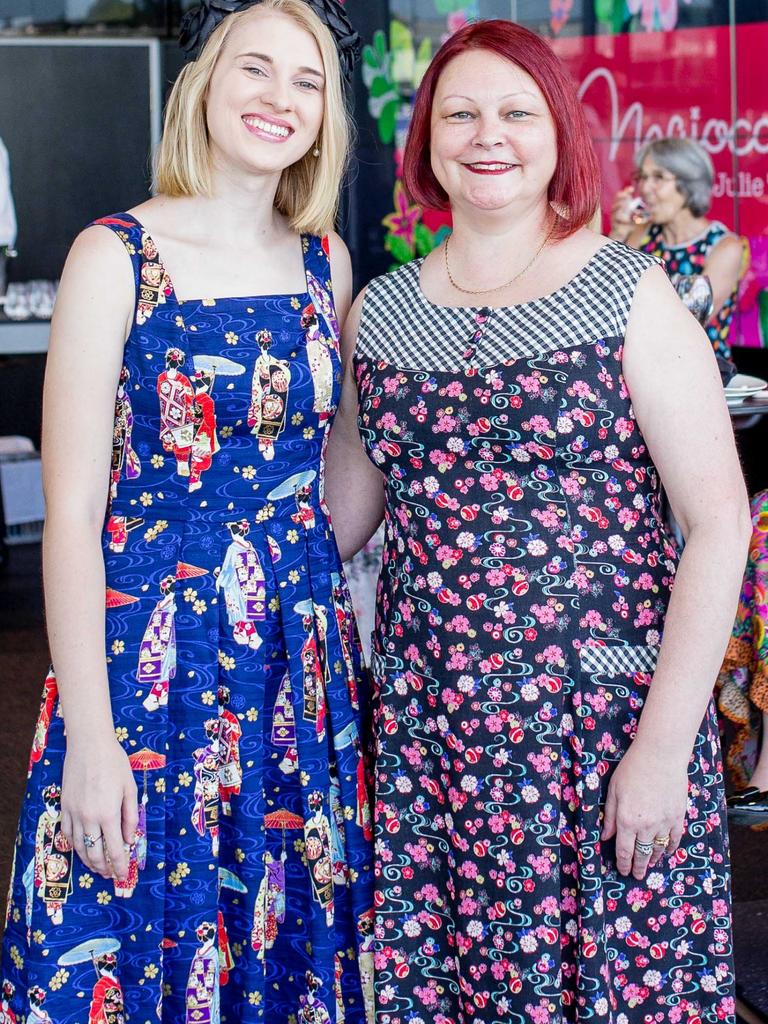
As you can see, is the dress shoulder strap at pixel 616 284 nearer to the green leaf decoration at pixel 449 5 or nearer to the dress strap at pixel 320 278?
the dress strap at pixel 320 278

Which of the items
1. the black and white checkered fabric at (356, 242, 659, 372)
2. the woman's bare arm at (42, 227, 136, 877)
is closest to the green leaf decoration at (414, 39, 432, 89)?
the black and white checkered fabric at (356, 242, 659, 372)

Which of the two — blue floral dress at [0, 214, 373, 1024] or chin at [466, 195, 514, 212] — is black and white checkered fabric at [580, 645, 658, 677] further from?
chin at [466, 195, 514, 212]

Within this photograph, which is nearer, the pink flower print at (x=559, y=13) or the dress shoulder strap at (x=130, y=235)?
the dress shoulder strap at (x=130, y=235)

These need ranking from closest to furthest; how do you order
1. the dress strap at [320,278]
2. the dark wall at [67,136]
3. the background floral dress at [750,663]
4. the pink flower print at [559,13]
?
the dress strap at [320,278], the background floral dress at [750,663], the pink flower print at [559,13], the dark wall at [67,136]

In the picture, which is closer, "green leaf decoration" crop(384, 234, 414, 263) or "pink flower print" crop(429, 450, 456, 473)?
"pink flower print" crop(429, 450, 456, 473)

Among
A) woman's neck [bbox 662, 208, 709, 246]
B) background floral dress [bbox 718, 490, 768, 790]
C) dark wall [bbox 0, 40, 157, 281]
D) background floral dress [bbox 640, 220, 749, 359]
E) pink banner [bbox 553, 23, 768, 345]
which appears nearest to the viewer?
background floral dress [bbox 718, 490, 768, 790]

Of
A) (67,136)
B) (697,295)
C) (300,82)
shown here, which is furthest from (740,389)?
(67,136)

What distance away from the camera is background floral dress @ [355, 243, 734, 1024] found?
65.9 inches

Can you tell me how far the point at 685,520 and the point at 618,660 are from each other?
0.20 meters

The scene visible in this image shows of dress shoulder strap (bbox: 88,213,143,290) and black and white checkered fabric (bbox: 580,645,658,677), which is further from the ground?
dress shoulder strap (bbox: 88,213,143,290)

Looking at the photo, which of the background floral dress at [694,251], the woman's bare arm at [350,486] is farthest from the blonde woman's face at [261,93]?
the background floral dress at [694,251]

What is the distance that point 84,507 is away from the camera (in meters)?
1.68

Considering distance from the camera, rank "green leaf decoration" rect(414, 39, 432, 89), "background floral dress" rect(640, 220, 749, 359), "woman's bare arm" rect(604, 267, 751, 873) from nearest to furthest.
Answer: "woman's bare arm" rect(604, 267, 751, 873)
"background floral dress" rect(640, 220, 749, 359)
"green leaf decoration" rect(414, 39, 432, 89)

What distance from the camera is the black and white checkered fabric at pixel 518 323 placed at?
1.66 metres
